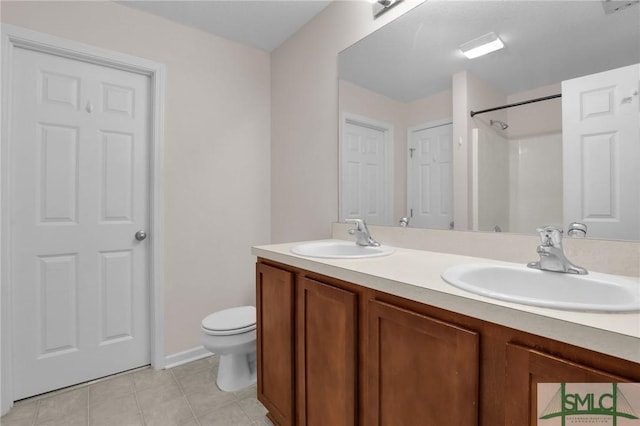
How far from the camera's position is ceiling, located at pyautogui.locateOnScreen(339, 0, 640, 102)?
1.01m

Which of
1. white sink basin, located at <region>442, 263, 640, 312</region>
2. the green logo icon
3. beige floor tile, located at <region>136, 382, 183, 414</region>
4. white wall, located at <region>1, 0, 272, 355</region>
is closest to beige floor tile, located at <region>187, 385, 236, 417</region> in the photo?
beige floor tile, located at <region>136, 382, 183, 414</region>

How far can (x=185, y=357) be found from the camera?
2.16m

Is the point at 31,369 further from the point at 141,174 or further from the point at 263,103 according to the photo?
the point at 263,103

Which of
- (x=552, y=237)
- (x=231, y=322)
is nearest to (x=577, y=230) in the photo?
(x=552, y=237)

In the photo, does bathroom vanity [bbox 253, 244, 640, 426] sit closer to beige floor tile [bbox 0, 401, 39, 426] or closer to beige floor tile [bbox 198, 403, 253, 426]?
beige floor tile [bbox 198, 403, 253, 426]

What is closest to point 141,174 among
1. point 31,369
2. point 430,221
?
point 31,369

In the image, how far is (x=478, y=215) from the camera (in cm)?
131

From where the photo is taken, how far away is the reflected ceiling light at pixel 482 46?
1.25 metres

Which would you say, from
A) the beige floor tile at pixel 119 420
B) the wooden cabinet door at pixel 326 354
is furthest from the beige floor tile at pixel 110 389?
the wooden cabinet door at pixel 326 354

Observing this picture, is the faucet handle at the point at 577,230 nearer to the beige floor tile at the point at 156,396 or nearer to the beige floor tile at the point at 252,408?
the beige floor tile at the point at 252,408

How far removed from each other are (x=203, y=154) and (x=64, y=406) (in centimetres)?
173

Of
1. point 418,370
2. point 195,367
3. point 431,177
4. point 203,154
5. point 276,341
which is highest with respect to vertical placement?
point 203,154

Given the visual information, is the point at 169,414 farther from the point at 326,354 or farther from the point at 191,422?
the point at 326,354

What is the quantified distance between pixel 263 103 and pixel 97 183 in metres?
1.38
